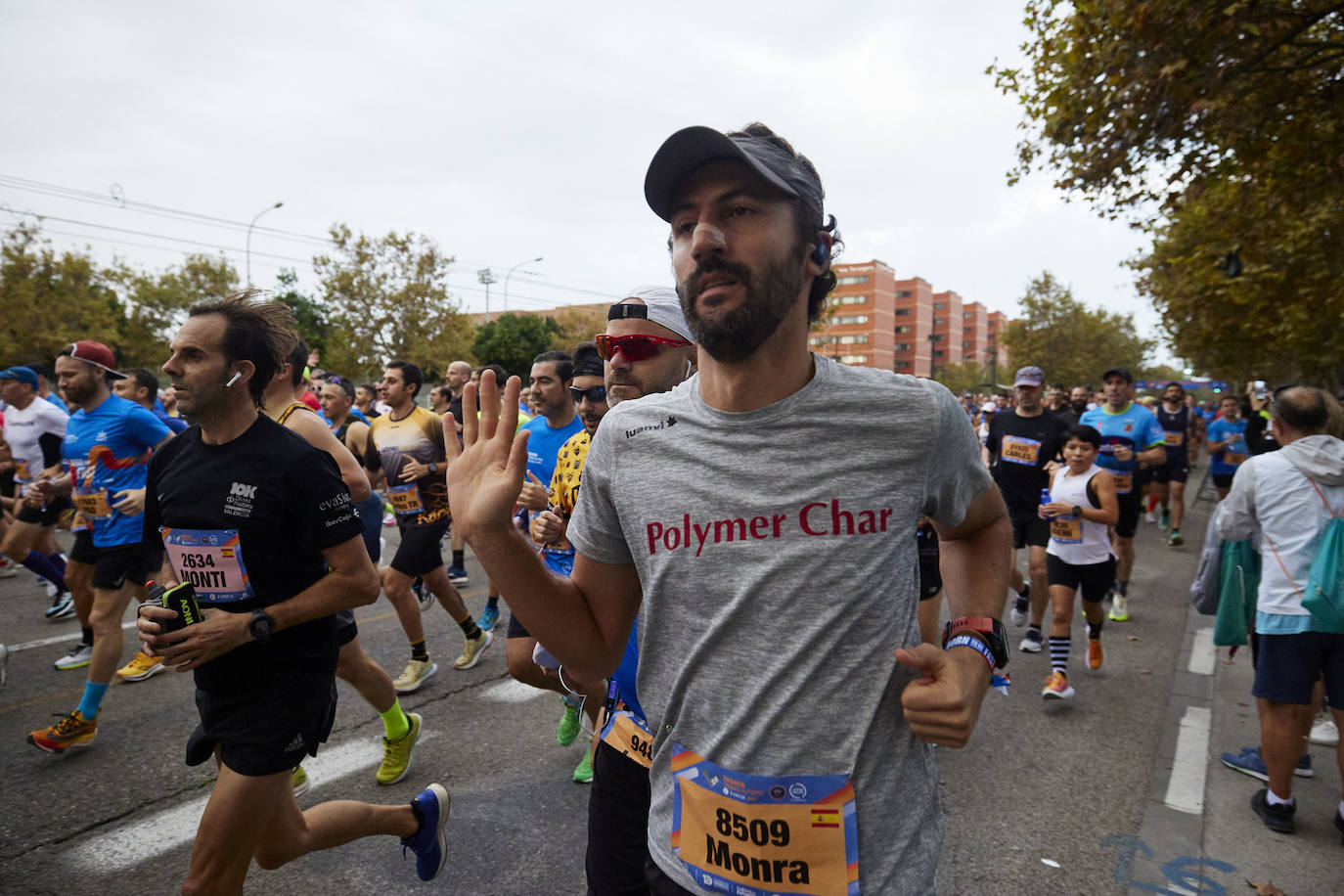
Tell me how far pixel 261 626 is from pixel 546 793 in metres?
2.02

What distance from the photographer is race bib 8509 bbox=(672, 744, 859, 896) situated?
1361 mm

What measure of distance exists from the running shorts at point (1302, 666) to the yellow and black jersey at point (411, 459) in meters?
5.28

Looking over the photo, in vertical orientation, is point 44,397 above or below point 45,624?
above

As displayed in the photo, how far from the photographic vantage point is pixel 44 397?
7754mm

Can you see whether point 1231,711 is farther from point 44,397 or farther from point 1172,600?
point 44,397

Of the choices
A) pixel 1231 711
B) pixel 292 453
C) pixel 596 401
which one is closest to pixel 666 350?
pixel 596 401

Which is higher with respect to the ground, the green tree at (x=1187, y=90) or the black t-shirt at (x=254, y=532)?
the green tree at (x=1187, y=90)

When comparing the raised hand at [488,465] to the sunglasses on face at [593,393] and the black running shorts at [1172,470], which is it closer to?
the sunglasses on face at [593,393]

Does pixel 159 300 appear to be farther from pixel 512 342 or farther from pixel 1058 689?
pixel 1058 689

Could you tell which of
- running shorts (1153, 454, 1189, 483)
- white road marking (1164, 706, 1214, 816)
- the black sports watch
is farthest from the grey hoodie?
running shorts (1153, 454, 1189, 483)

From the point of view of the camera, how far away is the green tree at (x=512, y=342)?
2247 inches

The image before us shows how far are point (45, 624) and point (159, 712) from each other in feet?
10.3

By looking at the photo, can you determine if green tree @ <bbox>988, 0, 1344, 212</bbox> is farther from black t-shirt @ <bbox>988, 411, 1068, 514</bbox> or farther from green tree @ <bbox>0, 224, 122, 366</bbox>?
green tree @ <bbox>0, 224, 122, 366</bbox>

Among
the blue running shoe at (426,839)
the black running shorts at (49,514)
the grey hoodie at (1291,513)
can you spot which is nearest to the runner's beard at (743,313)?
the blue running shoe at (426,839)
